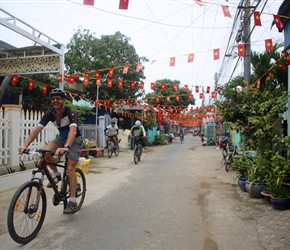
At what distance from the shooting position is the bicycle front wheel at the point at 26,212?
3.19 metres

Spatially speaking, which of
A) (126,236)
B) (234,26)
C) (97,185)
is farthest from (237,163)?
(234,26)

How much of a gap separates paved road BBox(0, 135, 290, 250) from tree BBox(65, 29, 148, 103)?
12664 mm

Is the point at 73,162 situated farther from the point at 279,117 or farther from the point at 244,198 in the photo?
the point at 279,117

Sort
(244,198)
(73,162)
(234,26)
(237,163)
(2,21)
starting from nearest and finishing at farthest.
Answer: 1. (73,162)
2. (244,198)
3. (2,21)
4. (237,163)
5. (234,26)

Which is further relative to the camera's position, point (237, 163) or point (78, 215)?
point (237, 163)

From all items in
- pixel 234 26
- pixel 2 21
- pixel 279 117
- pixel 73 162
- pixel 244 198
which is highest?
pixel 234 26

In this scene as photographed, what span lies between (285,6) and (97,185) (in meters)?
6.07

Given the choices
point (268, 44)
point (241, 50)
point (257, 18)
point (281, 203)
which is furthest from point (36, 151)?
point (241, 50)

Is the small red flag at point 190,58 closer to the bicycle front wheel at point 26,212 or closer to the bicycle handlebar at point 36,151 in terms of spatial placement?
the bicycle handlebar at point 36,151

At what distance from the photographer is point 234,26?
10859mm

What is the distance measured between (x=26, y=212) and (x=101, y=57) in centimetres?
1640

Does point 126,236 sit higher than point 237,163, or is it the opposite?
point 237,163

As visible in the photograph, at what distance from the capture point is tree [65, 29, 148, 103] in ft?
59.8

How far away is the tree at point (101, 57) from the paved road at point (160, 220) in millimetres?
12664
